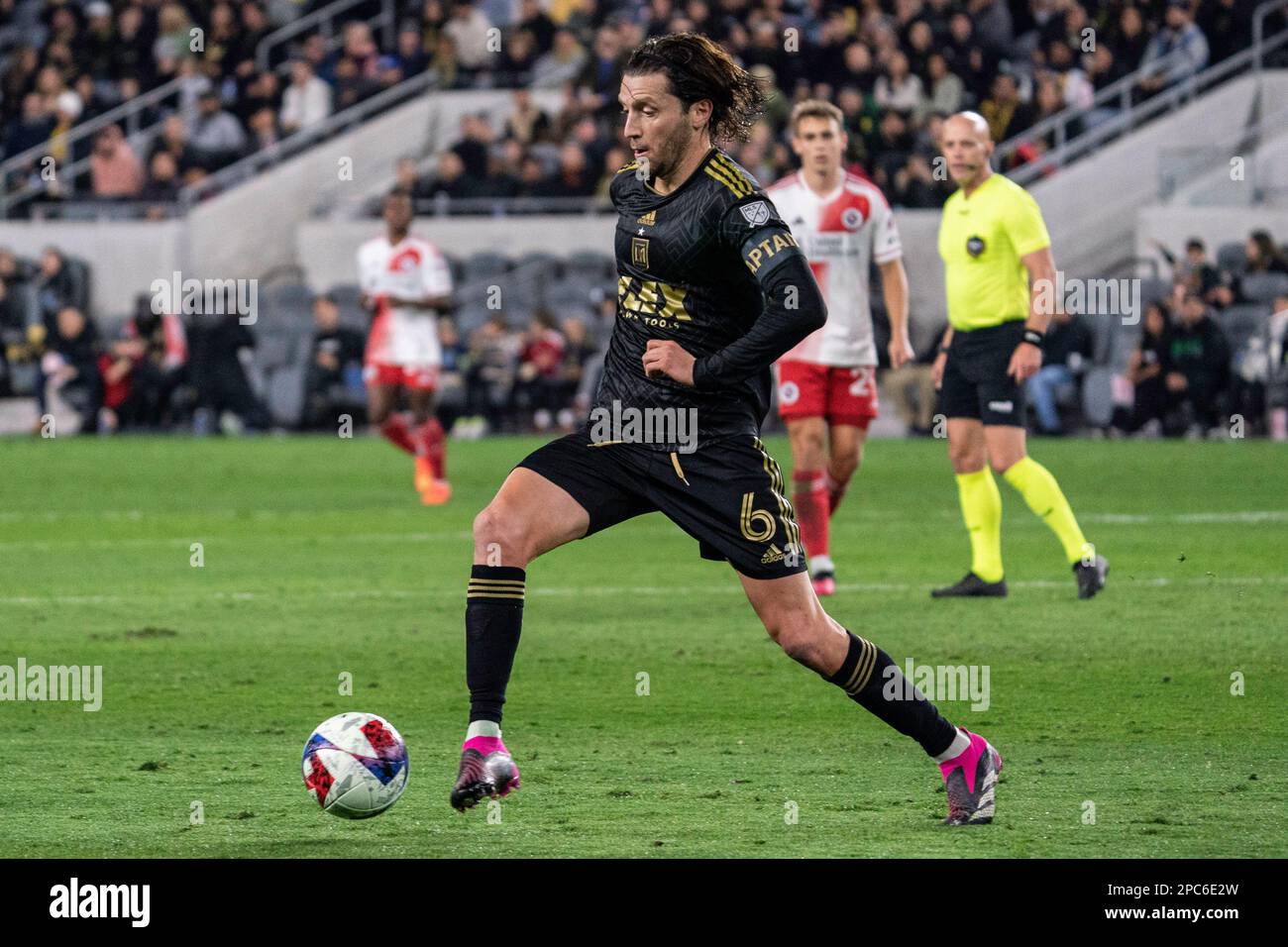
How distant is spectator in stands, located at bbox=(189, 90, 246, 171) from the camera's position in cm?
2869

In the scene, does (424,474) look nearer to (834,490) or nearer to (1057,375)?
(834,490)

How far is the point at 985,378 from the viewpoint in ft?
35.9

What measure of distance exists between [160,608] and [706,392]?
5.58 metres

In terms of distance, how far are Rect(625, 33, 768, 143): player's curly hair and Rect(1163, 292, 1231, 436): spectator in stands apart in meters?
16.4

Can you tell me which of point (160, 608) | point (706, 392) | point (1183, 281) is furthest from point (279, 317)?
point (706, 392)

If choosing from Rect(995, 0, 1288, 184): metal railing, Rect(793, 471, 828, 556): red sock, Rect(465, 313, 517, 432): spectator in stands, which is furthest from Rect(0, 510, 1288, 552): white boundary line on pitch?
Rect(995, 0, 1288, 184): metal railing

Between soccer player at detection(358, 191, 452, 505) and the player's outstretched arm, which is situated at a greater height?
soccer player at detection(358, 191, 452, 505)

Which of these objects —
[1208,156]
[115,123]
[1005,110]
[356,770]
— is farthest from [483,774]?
[115,123]

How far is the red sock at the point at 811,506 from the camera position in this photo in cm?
1116

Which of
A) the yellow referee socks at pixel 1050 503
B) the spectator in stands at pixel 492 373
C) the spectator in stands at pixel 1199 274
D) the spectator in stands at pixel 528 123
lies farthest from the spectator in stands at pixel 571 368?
the yellow referee socks at pixel 1050 503

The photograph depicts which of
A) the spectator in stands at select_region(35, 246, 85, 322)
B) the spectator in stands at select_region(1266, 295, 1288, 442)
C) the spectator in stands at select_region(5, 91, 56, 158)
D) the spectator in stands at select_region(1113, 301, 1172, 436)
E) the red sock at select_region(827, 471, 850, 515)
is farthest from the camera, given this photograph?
the spectator in stands at select_region(5, 91, 56, 158)

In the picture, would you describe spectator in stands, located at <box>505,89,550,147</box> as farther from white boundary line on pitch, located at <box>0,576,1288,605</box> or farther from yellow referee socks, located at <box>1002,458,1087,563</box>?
yellow referee socks, located at <box>1002,458,1087,563</box>

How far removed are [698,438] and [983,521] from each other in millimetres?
5266
